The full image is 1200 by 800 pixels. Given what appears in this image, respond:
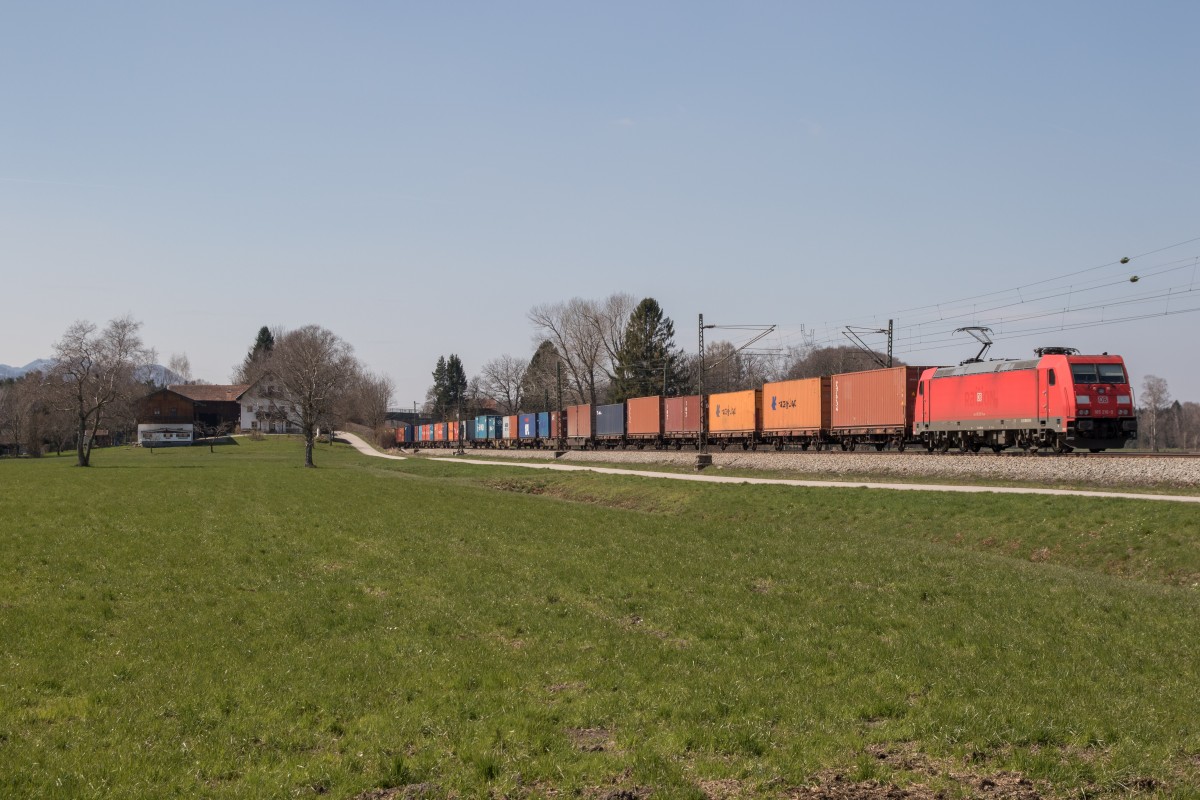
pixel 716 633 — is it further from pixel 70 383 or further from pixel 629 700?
pixel 70 383

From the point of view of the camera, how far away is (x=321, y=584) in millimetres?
17391

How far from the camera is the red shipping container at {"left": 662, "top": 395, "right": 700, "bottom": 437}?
63719mm

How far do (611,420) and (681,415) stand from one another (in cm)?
1372

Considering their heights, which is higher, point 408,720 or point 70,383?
point 70,383

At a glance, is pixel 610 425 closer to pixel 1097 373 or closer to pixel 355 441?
pixel 1097 373

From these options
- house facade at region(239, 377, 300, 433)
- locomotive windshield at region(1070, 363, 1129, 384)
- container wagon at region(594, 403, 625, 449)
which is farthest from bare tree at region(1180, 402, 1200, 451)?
house facade at region(239, 377, 300, 433)

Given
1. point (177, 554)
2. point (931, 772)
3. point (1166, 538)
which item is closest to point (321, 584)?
point (177, 554)

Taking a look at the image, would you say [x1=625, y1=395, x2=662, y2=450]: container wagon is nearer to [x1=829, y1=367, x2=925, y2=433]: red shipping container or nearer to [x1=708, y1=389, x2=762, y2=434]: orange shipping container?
[x1=708, y1=389, x2=762, y2=434]: orange shipping container

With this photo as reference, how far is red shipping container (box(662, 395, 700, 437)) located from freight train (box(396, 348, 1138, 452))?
0.24 ft

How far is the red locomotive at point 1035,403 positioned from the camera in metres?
35.4

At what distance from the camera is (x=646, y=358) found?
118 m

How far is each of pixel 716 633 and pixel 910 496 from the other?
1899 cm

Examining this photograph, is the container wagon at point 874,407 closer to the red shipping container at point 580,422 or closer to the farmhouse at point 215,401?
the red shipping container at point 580,422

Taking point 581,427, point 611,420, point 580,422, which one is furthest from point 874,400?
point 580,422
